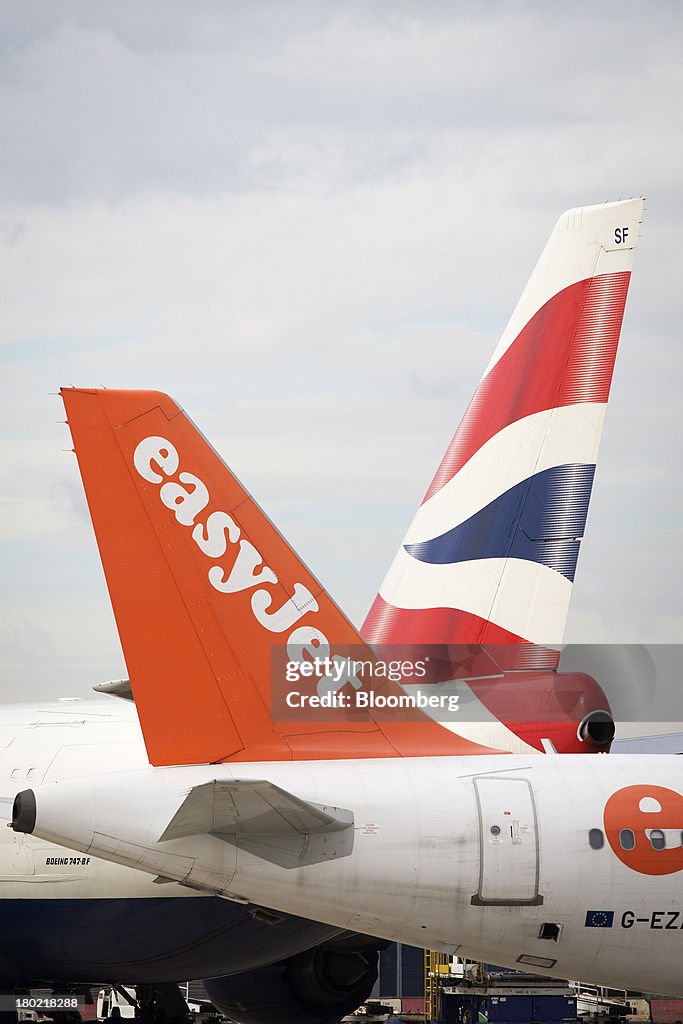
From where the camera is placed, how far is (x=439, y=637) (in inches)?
639

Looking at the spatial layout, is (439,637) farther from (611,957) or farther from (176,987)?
(176,987)

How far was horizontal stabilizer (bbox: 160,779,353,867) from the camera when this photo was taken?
1090 cm

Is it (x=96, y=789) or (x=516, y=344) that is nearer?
(x=96, y=789)

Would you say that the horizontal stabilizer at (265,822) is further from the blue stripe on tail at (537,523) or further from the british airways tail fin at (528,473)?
the blue stripe on tail at (537,523)

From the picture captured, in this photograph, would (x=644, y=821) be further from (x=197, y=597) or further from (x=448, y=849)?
(x=197, y=597)

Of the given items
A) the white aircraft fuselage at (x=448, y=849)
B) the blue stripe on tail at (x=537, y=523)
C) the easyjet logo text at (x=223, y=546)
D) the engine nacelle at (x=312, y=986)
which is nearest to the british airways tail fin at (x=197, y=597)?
the easyjet logo text at (x=223, y=546)

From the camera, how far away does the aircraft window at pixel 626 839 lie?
12.6 m

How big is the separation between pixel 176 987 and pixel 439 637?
7.11 metres

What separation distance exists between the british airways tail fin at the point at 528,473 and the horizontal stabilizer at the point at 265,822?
182 inches

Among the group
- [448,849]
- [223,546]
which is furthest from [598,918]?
[223,546]

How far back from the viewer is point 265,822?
37.5 ft

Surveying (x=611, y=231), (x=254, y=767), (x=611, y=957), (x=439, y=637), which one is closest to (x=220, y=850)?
(x=254, y=767)

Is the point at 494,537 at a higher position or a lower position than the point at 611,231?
lower

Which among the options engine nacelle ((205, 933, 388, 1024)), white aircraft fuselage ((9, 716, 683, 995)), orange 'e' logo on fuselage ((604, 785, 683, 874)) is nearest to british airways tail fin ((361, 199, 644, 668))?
orange 'e' logo on fuselage ((604, 785, 683, 874))
